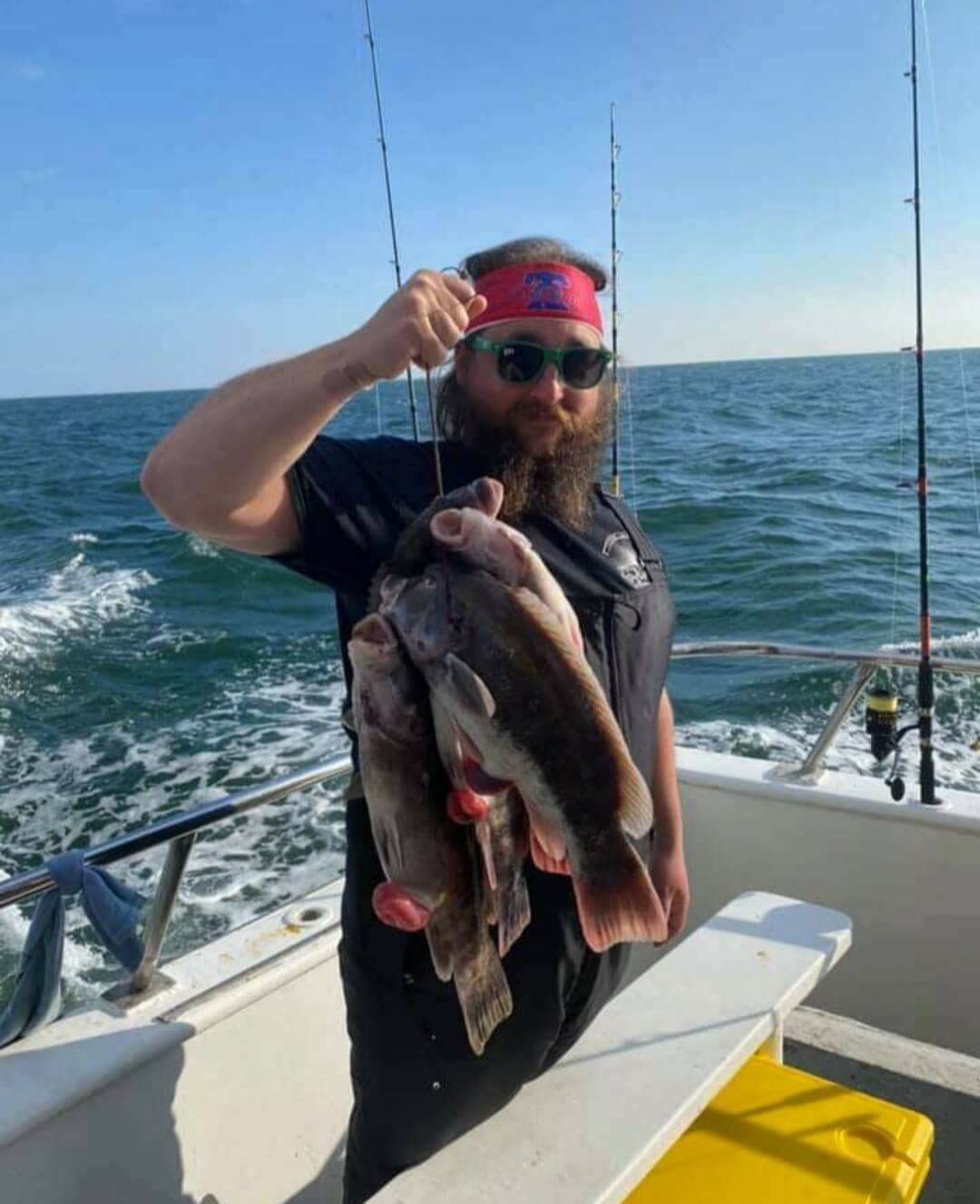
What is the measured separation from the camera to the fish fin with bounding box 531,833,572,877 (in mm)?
1617

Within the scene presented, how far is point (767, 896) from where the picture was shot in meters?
3.14

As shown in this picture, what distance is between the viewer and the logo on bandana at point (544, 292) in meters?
1.99

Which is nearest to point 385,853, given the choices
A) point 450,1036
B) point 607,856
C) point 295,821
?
point 607,856

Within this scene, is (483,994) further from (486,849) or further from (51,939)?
(51,939)

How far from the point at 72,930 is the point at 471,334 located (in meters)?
5.24

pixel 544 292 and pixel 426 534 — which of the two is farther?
pixel 544 292

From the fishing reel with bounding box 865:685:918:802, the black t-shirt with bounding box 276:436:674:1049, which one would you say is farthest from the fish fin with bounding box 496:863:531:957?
the fishing reel with bounding box 865:685:918:802

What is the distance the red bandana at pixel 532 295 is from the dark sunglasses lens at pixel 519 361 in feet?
0.19

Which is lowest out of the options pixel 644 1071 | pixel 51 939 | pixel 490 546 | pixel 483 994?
pixel 644 1071

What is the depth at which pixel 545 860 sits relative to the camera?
64.6 inches

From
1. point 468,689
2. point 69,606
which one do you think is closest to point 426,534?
point 468,689

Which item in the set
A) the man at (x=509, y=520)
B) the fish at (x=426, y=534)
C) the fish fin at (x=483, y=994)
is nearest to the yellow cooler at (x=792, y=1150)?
the man at (x=509, y=520)

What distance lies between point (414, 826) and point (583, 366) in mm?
970

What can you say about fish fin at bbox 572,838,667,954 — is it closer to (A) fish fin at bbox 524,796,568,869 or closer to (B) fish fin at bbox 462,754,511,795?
(A) fish fin at bbox 524,796,568,869
